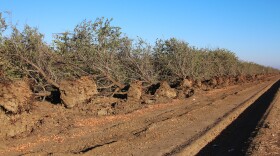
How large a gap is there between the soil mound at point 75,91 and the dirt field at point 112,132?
18.0 inches

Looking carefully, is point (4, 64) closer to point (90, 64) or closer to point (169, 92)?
point (90, 64)

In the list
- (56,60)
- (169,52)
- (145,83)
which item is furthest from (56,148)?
(169,52)

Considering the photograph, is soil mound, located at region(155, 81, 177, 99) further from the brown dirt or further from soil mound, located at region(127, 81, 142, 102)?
the brown dirt

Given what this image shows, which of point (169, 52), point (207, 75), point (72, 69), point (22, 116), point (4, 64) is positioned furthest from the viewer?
point (207, 75)

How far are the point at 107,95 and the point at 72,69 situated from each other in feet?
8.18

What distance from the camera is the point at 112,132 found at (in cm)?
1123

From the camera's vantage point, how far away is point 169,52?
101 feet

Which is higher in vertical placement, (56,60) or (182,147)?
(56,60)

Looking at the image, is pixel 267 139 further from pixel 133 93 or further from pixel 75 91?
pixel 133 93

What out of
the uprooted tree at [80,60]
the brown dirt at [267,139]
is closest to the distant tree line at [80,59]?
the uprooted tree at [80,60]

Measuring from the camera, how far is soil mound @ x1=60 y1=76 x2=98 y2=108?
50.1ft

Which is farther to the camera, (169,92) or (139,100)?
(169,92)

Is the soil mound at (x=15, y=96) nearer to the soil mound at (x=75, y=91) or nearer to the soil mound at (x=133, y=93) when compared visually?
the soil mound at (x=75, y=91)

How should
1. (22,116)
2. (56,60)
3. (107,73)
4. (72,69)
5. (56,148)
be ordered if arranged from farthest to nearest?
(107,73) → (72,69) → (56,60) → (22,116) → (56,148)
